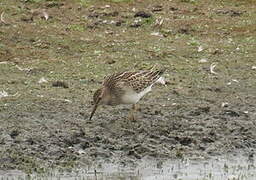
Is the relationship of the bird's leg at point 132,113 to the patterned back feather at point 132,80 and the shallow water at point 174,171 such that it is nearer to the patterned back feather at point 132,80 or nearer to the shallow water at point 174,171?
the patterned back feather at point 132,80

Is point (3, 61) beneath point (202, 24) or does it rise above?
beneath

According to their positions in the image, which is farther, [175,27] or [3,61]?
[175,27]

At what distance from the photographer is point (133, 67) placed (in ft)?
52.6

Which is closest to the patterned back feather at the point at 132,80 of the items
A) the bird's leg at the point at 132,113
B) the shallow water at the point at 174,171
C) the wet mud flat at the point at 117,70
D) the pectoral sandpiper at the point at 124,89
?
the pectoral sandpiper at the point at 124,89

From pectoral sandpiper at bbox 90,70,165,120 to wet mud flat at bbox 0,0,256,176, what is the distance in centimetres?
29

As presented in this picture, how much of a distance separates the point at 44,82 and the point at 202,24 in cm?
587

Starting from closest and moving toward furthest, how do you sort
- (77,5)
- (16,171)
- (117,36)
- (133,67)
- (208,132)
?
(16,171) → (208,132) → (133,67) → (117,36) → (77,5)

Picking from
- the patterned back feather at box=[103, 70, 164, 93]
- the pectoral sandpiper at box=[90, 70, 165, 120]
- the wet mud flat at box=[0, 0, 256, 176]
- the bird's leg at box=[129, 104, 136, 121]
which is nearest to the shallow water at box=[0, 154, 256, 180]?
the wet mud flat at box=[0, 0, 256, 176]

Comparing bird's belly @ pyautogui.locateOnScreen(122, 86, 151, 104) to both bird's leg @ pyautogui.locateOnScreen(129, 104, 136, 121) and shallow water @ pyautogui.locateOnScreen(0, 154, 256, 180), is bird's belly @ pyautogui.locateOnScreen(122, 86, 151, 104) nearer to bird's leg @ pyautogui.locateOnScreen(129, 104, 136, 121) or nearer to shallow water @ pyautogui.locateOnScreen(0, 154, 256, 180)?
bird's leg @ pyautogui.locateOnScreen(129, 104, 136, 121)

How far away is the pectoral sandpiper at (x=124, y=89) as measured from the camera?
1300cm

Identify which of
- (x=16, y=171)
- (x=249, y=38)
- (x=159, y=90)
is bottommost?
(x=16, y=171)

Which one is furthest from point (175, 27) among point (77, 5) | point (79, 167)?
point (79, 167)

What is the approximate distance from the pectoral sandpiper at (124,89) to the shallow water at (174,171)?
1.55m

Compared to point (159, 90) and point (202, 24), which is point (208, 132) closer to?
point (159, 90)
